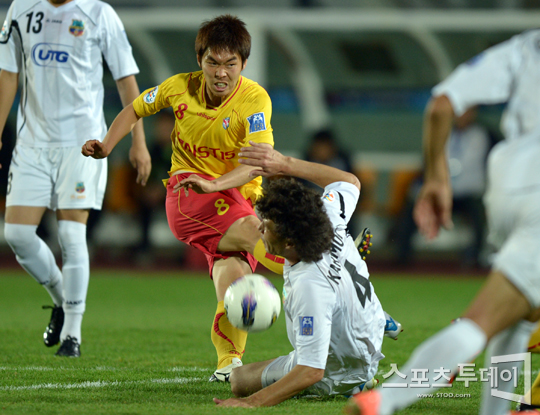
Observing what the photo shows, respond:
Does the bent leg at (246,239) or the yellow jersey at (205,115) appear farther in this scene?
the yellow jersey at (205,115)

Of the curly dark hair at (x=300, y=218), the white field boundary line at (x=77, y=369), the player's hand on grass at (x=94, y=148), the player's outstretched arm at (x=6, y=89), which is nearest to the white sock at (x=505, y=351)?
the curly dark hair at (x=300, y=218)

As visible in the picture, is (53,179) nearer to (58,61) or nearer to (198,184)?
(58,61)

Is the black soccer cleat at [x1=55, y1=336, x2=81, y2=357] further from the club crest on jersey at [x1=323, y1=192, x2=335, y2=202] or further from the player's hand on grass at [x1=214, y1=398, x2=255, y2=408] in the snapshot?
the club crest on jersey at [x1=323, y1=192, x2=335, y2=202]

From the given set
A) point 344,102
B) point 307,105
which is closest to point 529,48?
point 307,105

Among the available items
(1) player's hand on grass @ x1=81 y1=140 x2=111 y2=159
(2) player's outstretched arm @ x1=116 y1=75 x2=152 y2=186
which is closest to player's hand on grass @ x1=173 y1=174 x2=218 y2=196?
(1) player's hand on grass @ x1=81 y1=140 x2=111 y2=159

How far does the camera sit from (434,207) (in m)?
2.88

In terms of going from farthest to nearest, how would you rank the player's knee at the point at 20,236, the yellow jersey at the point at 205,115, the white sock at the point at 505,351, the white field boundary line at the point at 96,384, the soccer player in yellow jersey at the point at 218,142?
1. the player's knee at the point at 20,236
2. the yellow jersey at the point at 205,115
3. the soccer player in yellow jersey at the point at 218,142
4. the white field boundary line at the point at 96,384
5. the white sock at the point at 505,351

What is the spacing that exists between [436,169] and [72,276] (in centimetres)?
326

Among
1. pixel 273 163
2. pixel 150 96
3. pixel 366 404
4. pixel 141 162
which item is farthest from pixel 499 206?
pixel 141 162

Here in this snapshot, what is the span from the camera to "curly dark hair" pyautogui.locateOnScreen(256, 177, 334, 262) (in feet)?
12.0

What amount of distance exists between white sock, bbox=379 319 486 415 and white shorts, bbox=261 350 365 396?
1201 mm

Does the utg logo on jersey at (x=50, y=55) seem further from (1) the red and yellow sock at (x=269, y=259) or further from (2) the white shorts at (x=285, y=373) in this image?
(2) the white shorts at (x=285, y=373)

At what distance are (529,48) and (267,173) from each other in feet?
5.62

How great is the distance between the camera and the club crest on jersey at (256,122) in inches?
183
